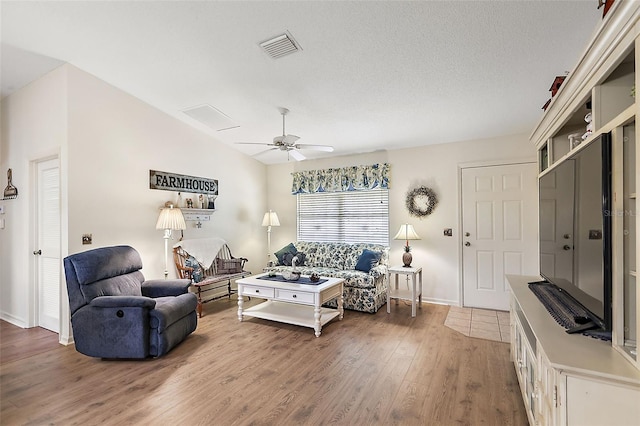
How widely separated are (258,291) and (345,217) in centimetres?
224

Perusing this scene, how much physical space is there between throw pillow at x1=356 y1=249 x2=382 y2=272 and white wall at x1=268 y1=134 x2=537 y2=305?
0.54 m

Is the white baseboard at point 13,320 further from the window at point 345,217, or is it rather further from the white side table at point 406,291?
the white side table at point 406,291

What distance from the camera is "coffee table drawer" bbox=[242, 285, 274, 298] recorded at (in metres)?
3.74

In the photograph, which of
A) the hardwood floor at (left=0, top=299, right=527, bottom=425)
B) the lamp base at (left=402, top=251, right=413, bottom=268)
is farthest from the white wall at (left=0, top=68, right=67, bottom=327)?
the lamp base at (left=402, top=251, right=413, bottom=268)

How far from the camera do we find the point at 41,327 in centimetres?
374

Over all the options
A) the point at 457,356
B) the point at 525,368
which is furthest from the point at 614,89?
the point at 457,356

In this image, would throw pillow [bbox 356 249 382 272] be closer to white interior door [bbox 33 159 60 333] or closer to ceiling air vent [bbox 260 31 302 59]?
ceiling air vent [bbox 260 31 302 59]

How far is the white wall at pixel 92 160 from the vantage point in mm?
3328

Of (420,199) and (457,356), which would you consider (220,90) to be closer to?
(420,199)

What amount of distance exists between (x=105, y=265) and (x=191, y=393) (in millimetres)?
1676

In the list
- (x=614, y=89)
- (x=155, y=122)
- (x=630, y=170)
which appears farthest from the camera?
(x=155, y=122)

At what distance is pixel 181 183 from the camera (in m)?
4.47

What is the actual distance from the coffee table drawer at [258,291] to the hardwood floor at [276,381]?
43cm

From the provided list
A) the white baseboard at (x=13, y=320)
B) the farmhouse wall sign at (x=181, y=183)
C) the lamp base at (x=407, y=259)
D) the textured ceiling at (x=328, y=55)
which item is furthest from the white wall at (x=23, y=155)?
the lamp base at (x=407, y=259)
